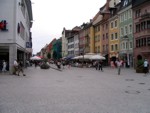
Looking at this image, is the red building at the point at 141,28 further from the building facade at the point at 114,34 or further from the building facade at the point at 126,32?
the building facade at the point at 114,34

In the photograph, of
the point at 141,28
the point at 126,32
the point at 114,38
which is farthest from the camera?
the point at 114,38

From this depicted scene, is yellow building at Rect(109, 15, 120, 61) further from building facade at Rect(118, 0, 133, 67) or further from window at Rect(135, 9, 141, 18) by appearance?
window at Rect(135, 9, 141, 18)

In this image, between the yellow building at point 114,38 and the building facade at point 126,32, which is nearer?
the building facade at point 126,32

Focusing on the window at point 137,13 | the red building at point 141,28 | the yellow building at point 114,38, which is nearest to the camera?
the red building at point 141,28

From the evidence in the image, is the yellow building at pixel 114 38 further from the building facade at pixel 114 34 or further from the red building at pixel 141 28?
the red building at pixel 141 28

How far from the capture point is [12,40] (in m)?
32.1

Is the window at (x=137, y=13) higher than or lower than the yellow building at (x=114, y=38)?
higher

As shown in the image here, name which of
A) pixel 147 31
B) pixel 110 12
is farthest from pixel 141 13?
pixel 110 12

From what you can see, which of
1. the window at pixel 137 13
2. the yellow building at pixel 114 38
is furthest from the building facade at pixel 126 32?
the window at pixel 137 13

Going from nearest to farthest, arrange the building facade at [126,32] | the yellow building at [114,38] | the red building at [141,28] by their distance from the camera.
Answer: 1. the red building at [141,28]
2. the building facade at [126,32]
3. the yellow building at [114,38]

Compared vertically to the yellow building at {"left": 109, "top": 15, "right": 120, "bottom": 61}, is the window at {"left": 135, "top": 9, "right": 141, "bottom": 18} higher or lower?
higher

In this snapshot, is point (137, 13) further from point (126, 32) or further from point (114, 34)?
point (114, 34)

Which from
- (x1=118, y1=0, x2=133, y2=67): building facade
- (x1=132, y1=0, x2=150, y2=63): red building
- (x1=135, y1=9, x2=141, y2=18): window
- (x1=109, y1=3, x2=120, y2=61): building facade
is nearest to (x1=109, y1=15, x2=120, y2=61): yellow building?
(x1=109, y1=3, x2=120, y2=61): building facade

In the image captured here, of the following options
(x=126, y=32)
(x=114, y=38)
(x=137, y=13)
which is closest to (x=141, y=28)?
(x=137, y=13)
